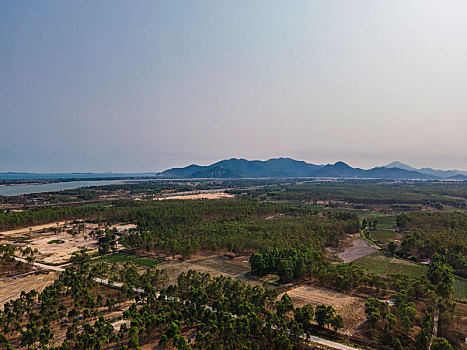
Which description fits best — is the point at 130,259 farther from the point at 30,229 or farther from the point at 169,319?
the point at 30,229

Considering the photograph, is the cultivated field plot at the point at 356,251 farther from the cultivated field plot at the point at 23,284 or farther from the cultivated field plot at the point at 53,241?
the cultivated field plot at the point at 53,241

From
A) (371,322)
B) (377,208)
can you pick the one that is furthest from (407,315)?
(377,208)

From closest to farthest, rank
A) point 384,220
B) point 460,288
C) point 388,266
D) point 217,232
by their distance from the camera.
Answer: point 460,288 → point 388,266 → point 217,232 → point 384,220

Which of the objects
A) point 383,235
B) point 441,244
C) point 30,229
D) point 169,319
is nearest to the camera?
point 169,319

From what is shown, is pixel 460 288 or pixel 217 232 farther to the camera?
pixel 217 232

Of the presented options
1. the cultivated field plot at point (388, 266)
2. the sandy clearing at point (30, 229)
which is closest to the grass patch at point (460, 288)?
the cultivated field plot at point (388, 266)

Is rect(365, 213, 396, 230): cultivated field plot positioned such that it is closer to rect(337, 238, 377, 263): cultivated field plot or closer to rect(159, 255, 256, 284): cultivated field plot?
rect(337, 238, 377, 263): cultivated field plot

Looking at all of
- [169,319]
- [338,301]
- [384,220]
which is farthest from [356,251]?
[169,319]

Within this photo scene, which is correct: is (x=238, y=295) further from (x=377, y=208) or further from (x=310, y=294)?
(x=377, y=208)
